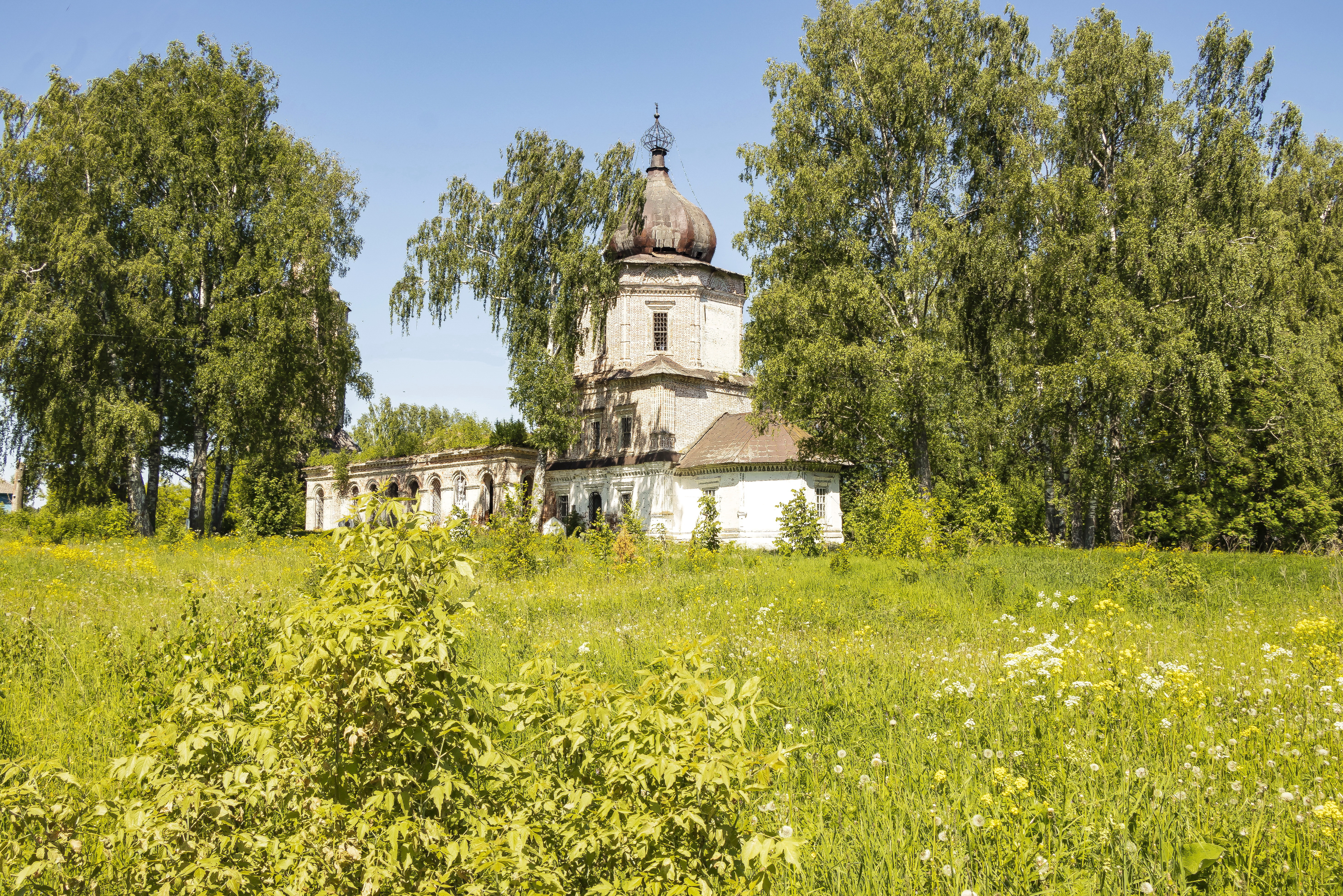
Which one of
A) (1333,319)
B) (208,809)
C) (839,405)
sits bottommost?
(208,809)

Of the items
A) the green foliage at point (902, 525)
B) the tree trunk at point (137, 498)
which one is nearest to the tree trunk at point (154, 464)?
the tree trunk at point (137, 498)

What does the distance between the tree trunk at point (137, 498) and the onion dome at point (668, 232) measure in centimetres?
1879

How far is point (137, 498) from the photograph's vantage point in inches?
1011

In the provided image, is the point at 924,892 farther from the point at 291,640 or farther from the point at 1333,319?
the point at 1333,319

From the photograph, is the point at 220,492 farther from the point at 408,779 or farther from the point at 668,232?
the point at 408,779

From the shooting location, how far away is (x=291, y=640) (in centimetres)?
265

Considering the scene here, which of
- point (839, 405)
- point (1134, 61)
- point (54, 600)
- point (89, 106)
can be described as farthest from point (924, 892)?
point (89, 106)

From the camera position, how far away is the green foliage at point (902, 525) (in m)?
16.7

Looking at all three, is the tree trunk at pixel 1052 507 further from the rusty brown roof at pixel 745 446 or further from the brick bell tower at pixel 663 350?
the brick bell tower at pixel 663 350

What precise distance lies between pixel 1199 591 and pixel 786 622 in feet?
20.6

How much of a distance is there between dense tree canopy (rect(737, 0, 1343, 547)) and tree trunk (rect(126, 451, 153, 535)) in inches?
771

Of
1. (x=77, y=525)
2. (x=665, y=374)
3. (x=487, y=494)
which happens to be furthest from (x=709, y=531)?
(x=77, y=525)

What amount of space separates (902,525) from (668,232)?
20292 mm

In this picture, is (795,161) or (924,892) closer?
(924,892)
